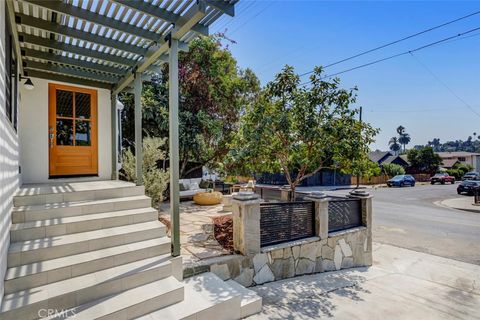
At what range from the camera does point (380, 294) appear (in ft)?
14.7

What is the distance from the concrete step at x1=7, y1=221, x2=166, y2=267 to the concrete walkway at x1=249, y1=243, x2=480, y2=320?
1.97 meters

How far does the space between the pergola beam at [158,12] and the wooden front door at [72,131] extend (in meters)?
3.70

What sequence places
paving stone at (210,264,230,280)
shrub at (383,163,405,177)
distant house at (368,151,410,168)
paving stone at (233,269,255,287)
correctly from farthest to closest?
distant house at (368,151,410,168)
shrub at (383,163,405,177)
paving stone at (233,269,255,287)
paving stone at (210,264,230,280)

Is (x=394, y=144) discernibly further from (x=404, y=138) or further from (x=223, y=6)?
(x=223, y=6)

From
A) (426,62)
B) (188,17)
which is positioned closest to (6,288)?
(188,17)

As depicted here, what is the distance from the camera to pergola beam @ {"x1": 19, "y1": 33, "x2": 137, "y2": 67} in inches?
158

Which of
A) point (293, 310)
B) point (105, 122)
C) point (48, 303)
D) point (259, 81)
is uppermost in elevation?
point (259, 81)

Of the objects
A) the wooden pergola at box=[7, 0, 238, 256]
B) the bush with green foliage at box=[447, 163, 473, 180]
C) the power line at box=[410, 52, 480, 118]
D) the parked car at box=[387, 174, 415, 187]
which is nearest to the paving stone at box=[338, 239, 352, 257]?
the wooden pergola at box=[7, 0, 238, 256]

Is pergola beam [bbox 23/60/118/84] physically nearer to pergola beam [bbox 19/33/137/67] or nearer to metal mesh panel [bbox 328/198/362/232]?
pergola beam [bbox 19/33/137/67]

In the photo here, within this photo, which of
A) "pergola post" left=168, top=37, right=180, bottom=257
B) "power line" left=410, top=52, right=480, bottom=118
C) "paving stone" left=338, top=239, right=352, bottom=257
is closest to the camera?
"pergola post" left=168, top=37, right=180, bottom=257

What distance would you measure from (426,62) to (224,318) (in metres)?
15.6

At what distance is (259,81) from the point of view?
1530 centimetres

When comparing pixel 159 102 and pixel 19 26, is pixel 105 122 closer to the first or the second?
pixel 19 26

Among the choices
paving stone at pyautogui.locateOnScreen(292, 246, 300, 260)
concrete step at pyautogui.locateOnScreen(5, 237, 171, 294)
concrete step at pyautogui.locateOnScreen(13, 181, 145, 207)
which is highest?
concrete step at pyautogui.locateOnScreen(13, 181, 145, 207)
